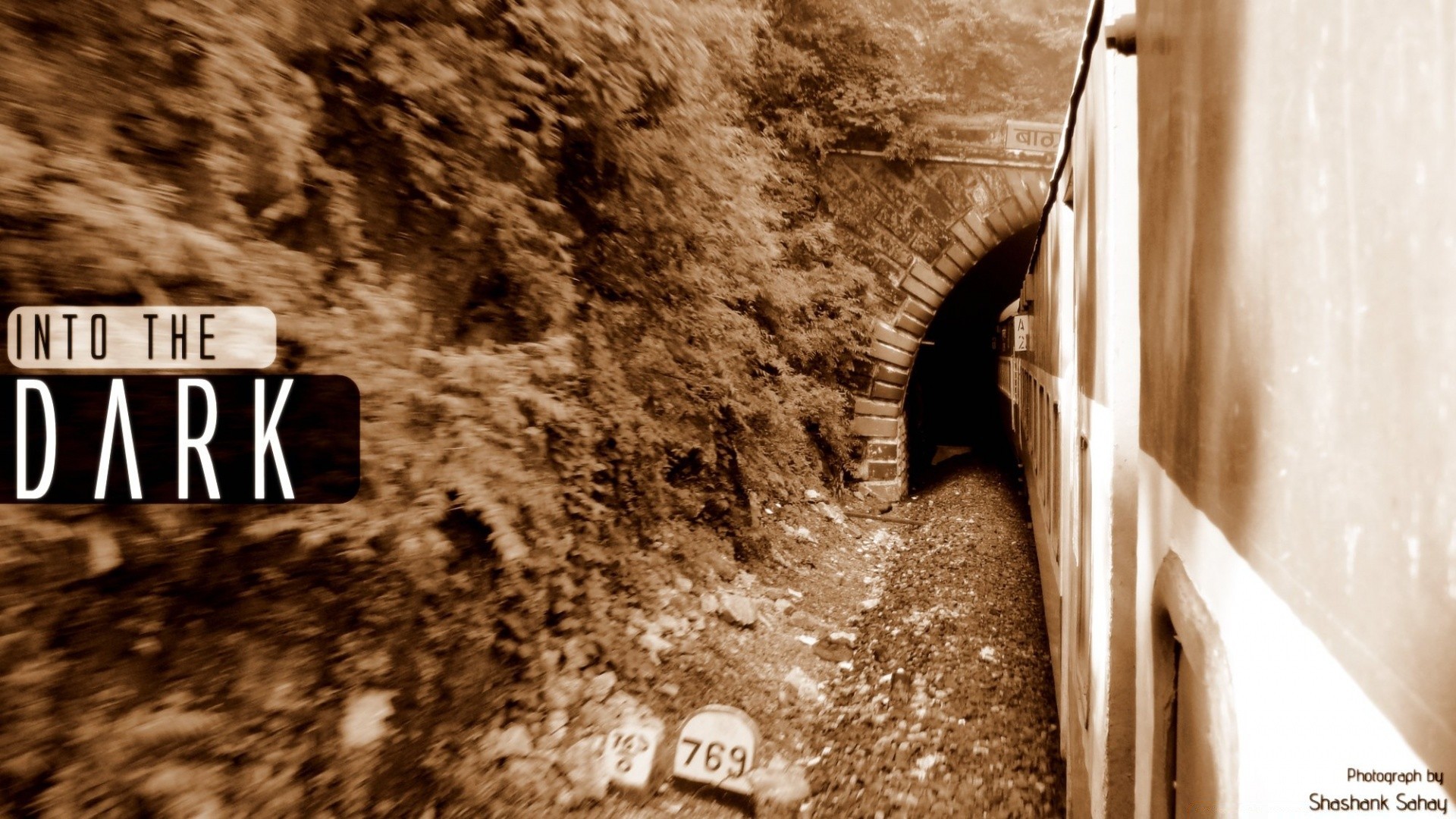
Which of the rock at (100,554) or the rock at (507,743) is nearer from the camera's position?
the rock at (100,554)

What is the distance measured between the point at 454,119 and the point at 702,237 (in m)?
2.31

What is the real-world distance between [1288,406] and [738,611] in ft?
15.4

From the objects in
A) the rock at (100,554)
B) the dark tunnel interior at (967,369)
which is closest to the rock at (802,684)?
the rock at (100,554)

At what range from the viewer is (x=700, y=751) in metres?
3.64

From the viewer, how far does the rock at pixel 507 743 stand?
308cm

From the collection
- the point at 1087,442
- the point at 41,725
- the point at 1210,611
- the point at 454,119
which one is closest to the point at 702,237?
the point at 454,119

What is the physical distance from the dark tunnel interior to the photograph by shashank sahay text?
736cm

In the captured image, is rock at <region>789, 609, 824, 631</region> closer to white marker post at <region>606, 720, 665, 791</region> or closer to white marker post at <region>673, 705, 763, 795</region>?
white marker post at <region>673, 705, 763, 795</region>

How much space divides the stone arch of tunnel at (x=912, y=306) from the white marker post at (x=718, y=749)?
5.17 metres

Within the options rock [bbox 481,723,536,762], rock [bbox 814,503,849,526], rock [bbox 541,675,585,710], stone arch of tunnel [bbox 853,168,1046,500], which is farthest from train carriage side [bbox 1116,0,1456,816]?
stone arch of tunnel [bbox 853,168,1046,500]

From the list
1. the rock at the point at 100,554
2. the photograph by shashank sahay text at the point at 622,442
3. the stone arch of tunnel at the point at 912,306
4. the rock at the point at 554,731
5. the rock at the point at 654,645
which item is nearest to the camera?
the photograph by shashank sahay text at the point at 622,442

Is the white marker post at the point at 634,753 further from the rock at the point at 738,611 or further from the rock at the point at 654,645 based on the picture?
the rock at the point at 738,611

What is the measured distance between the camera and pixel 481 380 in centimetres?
303

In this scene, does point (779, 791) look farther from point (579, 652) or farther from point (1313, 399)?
point (1313, 399)
